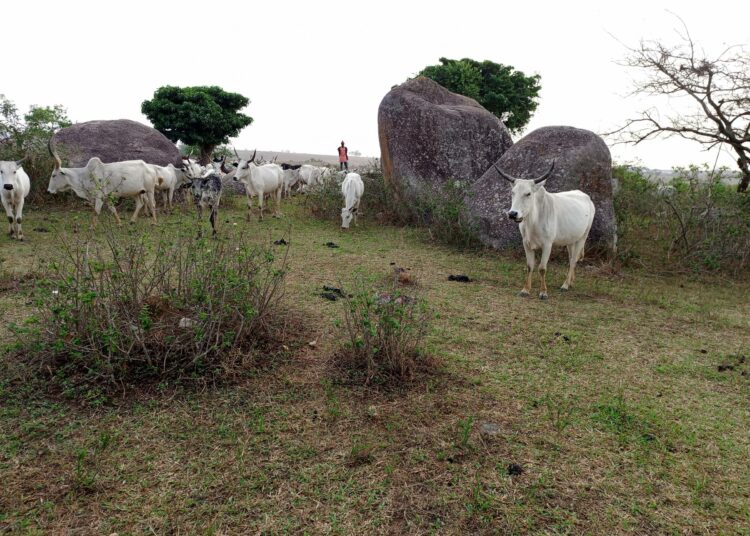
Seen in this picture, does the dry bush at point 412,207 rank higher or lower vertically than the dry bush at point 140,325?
higher

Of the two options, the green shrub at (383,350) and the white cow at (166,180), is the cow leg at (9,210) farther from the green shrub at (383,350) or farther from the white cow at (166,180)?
the green shrub at (383,350)

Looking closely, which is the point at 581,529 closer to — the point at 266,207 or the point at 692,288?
the point at 692,288

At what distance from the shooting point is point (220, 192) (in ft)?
30.4

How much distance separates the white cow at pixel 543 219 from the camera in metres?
6.06

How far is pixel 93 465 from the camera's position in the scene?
2.68m

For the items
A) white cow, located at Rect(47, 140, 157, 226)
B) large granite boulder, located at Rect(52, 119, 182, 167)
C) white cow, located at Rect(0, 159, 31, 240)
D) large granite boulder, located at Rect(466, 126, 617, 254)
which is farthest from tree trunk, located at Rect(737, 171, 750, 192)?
large granite boulder, located at Rect(52, 119, 182, 167)

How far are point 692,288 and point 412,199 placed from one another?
239 inches

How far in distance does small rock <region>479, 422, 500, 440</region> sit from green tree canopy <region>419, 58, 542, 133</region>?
23133mm

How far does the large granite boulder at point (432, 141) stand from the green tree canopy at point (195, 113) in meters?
14.0

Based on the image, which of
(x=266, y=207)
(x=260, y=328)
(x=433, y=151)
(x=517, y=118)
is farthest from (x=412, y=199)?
(x=517, y=118)

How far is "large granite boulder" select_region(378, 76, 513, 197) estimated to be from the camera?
460 inches

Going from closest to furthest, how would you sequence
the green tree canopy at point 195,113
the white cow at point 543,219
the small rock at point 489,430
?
the small rock at point 489,430
the white cow at point 543,219
the green tree canopy at point 195,113

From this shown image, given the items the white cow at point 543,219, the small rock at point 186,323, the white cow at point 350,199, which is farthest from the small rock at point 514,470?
the white cow at point 350,199

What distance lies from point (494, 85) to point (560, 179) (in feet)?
63.7
